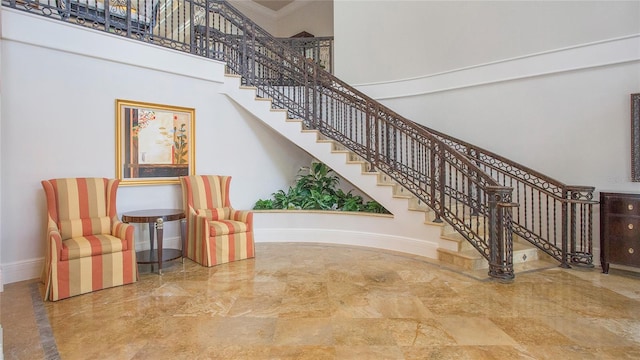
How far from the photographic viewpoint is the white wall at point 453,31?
446 cm

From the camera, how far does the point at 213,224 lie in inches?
170

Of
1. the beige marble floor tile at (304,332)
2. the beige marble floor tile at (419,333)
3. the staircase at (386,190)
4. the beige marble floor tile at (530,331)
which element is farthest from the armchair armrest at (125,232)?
the beige marble floor tile at (530,331)

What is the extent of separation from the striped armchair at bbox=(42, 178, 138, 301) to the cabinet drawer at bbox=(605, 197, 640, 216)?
17.8 feet

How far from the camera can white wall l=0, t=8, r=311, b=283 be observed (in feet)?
11.9

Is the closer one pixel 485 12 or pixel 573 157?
pixel 573 157

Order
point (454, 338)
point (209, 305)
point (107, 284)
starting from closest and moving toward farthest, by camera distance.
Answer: point (454, 338), point (209, 305), point (107, 284)

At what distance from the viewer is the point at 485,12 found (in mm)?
5473

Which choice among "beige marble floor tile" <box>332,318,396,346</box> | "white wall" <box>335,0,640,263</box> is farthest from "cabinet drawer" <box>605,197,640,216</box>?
"beige marble floor tile" <box>332,318,396,346</box>

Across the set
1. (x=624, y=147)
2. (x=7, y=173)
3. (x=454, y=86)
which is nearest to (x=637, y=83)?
(x=624, y=147)

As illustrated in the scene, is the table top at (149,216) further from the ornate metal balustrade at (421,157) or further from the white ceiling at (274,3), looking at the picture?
the white ceiling at (274,3)

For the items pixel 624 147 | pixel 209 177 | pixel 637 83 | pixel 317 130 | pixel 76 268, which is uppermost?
pixel 637 83

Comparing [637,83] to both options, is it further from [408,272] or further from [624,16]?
[408,272]

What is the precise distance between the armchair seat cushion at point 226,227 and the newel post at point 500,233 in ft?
10.0

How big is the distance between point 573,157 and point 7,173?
6.97 metres
